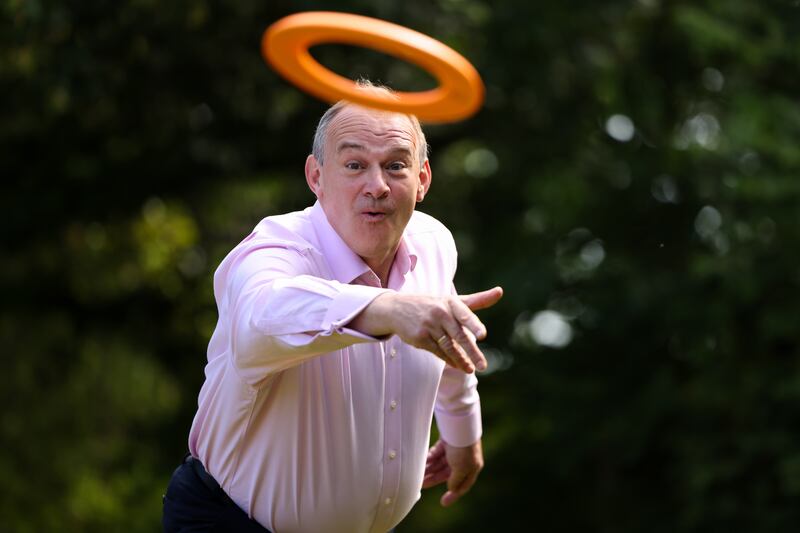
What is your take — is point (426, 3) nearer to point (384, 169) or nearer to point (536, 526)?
point (536, 526)

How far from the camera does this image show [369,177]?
3.53 meters

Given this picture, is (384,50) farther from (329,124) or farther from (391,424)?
(391,424)

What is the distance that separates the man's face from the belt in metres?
0.79

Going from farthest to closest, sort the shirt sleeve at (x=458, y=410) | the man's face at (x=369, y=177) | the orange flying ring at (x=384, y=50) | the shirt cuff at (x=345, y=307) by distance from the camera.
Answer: the shirt sleeve at (x=458, y=410)
the man's face at (x=369, y=177)
the orange flying ring at (x=384, y=50)
the shirt cuff at (x=345, y=307)

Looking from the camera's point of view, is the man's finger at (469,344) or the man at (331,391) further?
the man at (331,391)

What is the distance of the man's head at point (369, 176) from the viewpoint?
11.6 ft

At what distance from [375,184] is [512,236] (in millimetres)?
7920

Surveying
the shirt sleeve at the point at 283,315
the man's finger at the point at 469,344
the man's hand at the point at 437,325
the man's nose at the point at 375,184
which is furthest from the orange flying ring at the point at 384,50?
the man's finger at the point at 469,344

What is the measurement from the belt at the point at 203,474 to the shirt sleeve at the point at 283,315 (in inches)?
21.1

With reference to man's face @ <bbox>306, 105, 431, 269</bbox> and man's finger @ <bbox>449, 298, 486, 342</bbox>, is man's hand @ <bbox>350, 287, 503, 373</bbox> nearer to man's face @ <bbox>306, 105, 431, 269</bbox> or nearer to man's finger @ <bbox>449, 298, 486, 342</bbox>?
man's finger @ <bbox>449, 298, 486, 342</bbox>

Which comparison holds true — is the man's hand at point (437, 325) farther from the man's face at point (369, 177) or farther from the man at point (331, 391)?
the man's face at point (369, 177)

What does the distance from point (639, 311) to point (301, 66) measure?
6765 millimetres

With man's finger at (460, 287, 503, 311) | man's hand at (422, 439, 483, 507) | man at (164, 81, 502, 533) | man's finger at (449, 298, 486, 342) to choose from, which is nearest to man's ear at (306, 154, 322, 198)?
man at (164, 81, 502, 533)

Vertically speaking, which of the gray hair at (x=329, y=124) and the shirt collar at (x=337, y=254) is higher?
the gray hair at (x=329, y=124)
